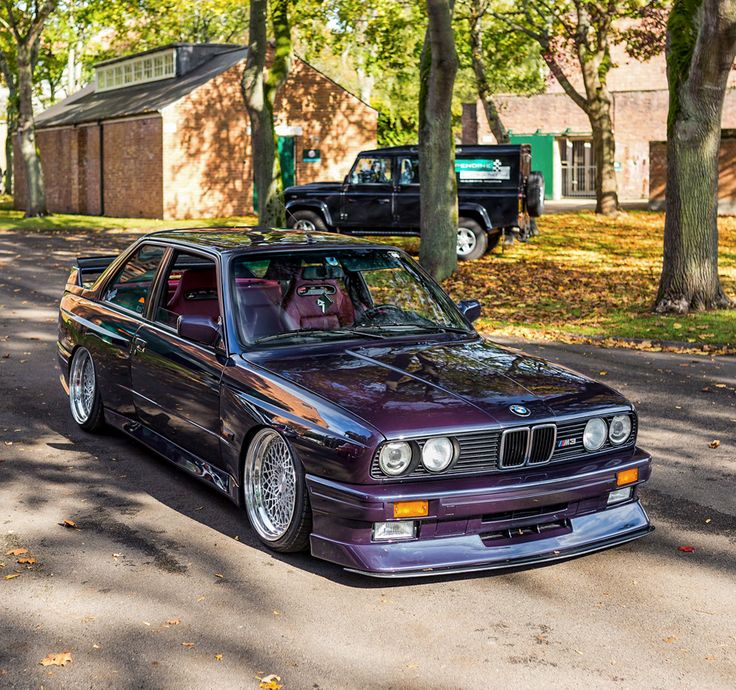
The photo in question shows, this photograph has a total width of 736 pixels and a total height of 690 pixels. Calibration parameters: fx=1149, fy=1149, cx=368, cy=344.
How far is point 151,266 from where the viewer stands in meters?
7.52

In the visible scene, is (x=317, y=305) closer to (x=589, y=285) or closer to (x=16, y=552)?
(x=16, y=552)

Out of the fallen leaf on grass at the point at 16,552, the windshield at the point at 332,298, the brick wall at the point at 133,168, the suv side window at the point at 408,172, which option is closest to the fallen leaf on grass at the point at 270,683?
the fallen leaf on grass at the point at 16,552

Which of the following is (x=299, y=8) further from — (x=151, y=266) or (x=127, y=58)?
(x=151, y=266)

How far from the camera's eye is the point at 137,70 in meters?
45.5

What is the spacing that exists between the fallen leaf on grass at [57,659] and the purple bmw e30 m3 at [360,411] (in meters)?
1.26

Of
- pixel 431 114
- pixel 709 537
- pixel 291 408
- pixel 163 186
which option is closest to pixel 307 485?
pixel 291 408

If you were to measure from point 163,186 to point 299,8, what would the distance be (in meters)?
9.44

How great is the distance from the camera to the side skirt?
20.0 ft

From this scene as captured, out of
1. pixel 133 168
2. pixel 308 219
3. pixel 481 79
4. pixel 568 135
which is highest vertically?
pixel 568 135

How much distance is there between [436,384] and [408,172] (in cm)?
1793

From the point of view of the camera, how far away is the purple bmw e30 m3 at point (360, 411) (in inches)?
199

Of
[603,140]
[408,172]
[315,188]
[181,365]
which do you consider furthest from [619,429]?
[603,140]

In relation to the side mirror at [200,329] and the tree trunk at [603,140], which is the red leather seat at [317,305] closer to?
the side mirror at [200,329]

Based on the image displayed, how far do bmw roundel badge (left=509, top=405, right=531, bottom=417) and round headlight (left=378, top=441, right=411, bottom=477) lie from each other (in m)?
0.54
